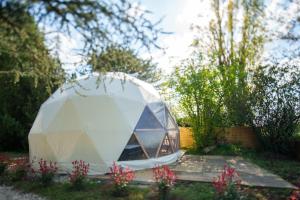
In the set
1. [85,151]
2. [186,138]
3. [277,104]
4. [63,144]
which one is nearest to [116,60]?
[85,151]

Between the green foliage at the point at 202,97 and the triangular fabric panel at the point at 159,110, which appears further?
the green foliage at the point at 202,97

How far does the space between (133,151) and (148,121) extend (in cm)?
142

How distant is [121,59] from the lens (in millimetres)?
5703

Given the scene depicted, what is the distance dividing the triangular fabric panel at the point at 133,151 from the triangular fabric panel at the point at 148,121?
556mm

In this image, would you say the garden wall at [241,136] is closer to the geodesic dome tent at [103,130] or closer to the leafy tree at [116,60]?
the geodesic dome tent at [103,130]

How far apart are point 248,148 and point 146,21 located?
1404 cm

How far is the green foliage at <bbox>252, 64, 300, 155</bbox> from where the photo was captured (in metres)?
15.7

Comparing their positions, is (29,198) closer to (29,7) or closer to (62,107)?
(62,107)

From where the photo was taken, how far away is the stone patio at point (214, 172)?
33.1 feet

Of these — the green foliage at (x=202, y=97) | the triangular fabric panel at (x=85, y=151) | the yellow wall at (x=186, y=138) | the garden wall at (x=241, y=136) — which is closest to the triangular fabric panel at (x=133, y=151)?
the triangular fabric panel at (x=85, y=151)

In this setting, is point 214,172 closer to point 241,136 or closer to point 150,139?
point 150,139

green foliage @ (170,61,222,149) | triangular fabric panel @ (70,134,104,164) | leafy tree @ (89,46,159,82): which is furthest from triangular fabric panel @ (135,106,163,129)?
leafy tree @ (89,46,159,82)

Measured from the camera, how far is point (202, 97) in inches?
710

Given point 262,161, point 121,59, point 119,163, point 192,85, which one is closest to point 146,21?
point 121,59
